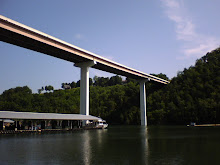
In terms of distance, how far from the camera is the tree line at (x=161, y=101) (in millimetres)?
97125

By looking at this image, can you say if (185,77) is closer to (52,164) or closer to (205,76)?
(205,76)

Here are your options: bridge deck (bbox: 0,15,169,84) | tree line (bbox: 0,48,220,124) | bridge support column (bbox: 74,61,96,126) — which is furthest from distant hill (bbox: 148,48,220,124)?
bridge support column (bbox: 74,61,96,126)

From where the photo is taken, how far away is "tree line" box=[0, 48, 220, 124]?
97125 mm

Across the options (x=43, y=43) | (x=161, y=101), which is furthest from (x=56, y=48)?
(x=161, y=101)

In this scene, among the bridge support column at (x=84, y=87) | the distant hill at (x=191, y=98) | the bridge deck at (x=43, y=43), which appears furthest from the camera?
the distant hill at (x=191, y=98)

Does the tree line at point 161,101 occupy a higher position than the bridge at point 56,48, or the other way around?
the bridge at point 56,48

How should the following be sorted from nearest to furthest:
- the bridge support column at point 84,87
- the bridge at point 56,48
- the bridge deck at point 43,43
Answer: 1. the bridge deck at point 43,43
2. the bridge at point 56,48
3. the bridge support column at point 84,87

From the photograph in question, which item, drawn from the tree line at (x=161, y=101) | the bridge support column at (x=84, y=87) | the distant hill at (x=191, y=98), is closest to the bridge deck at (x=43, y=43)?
the bridge support column at (x=84, y=87)

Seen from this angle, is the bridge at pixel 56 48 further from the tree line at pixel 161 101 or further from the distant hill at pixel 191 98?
the tree line at pixel 161 101

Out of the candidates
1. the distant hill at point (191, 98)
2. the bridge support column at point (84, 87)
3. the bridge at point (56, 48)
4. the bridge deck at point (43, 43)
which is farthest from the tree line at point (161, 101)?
the bridge support column at point (84, 87)

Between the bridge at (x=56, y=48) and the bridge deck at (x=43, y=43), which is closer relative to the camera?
the bridge deck at (x=43, y=43)

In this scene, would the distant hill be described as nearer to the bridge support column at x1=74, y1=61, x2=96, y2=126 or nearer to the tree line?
the tree line

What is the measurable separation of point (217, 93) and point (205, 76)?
11.7 metres

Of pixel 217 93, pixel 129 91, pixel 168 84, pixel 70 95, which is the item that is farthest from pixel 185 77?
pixel 70 95
